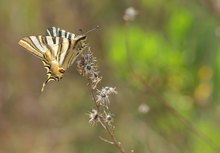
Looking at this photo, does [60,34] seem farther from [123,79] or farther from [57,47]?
[123,79]

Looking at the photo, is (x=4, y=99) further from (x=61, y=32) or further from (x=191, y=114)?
(x=61, y=32)

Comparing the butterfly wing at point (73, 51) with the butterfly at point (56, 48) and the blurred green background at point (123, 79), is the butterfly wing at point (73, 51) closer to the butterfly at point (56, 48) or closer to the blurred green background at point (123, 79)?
the butterfly at point (56, 48)

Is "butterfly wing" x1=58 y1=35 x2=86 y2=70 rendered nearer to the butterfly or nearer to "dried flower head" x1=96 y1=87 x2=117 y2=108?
the butterfly

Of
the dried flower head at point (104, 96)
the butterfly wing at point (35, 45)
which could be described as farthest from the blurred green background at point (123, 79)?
the butterfly wing at point (35, 45)

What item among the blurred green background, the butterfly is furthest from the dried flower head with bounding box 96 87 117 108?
the blurred green background

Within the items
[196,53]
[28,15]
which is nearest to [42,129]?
[28,15]

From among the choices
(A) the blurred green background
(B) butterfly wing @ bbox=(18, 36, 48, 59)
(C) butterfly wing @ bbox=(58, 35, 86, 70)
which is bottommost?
(B) butterfly wing @ bbox=(18, 36, 48, 59)

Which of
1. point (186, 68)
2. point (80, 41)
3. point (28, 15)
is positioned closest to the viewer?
point (80, 41)
